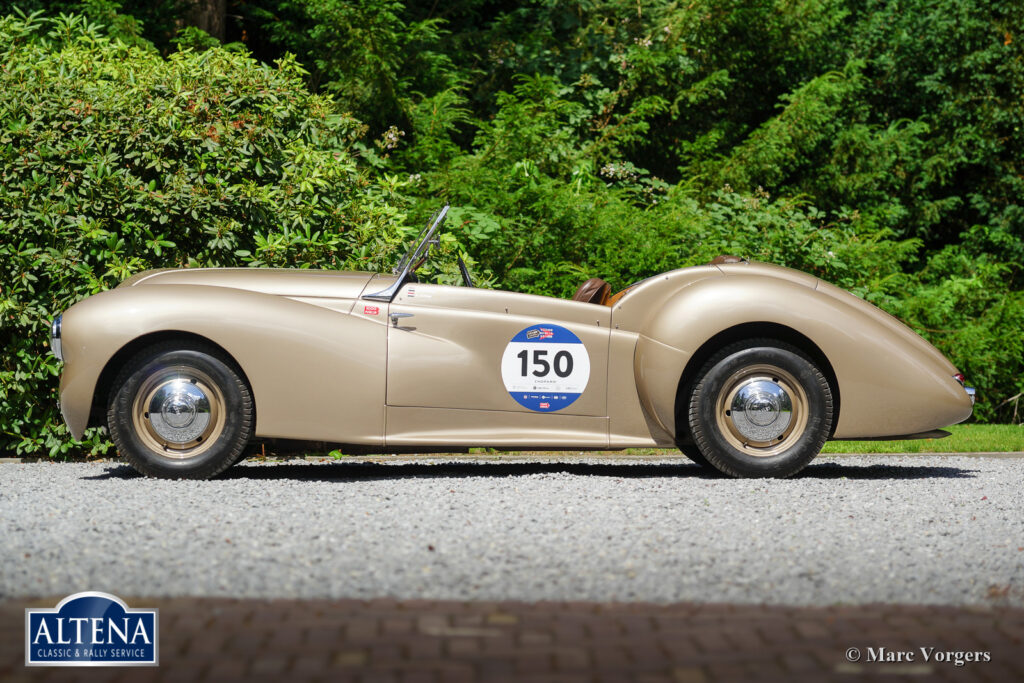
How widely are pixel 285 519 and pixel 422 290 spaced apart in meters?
1.86

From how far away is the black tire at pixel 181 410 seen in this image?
5.93 m

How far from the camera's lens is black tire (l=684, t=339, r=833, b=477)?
611 centimetres

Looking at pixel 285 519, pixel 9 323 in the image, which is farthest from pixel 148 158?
pixel 285 519

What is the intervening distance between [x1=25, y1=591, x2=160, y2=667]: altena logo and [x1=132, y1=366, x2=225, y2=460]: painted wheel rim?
101 inches

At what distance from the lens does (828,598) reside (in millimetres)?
3604

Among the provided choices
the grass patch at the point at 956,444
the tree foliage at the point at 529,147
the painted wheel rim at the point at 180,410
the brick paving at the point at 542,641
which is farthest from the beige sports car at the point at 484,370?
the brick paving at the point at 542,641

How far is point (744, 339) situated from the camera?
6.21m

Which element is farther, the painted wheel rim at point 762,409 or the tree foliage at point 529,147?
the tree foliage at point 529,147

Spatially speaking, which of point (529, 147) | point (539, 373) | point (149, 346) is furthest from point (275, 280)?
point (529, 147)

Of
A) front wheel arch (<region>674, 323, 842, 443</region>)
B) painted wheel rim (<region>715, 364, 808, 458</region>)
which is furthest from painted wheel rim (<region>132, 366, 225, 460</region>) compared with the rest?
painted wheel rim (<region>715, 364, 808, 458</region>)

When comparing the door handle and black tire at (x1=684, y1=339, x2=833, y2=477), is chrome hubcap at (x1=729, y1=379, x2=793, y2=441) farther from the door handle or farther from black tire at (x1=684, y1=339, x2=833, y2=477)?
the door handle

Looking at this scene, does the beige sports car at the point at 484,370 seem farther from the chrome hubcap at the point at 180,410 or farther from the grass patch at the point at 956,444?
the grass patch at the point at 956,444

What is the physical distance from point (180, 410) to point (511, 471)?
Result: 2136 mm

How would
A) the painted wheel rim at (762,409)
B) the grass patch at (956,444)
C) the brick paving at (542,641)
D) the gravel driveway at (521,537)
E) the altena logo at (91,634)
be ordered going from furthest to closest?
the grass patch at (956,444) < the painted wheel rim at (762,409) < the gravel driveway at (521,537) < the altena logo at (91,634) < the brick paving at (542,641)
